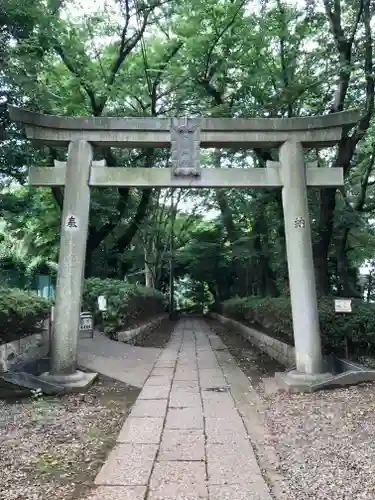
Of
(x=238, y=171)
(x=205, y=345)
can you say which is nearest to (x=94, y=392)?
(x=238, y=171)

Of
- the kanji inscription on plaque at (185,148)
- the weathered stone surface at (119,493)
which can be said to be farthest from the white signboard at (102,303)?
the weathered stone surface at (119,493)

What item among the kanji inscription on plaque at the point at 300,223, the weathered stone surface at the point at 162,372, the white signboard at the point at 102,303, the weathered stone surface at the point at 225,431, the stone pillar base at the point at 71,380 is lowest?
the weathered stone surface at the point at 225,431

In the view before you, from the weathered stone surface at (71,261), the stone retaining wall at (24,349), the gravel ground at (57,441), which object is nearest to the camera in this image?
the gravel ground at (57,441)

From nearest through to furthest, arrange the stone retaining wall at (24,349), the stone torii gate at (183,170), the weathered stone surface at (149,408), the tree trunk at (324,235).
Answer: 1. the weathered stone surface at (149,408)
2. the stone retaining wall at (24,349)
3. the stone torii gate at (183,170)
4. the tree trunk at (324,235)

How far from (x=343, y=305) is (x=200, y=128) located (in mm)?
3834

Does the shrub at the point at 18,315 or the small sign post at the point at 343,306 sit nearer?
the shrub at the point at 18,315

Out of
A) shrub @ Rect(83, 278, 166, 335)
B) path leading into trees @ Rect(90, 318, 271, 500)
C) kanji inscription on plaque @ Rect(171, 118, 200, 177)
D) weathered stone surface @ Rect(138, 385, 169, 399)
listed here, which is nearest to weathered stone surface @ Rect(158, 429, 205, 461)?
path leading into trees @ Rect(90, 318, 271, 500)

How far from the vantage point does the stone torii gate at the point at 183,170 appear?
6.99 meters

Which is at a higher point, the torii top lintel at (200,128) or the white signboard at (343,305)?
the torii top lintel at (200,128)

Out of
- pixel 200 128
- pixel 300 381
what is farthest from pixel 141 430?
pixel 200 128

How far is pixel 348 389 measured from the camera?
6.20 meters

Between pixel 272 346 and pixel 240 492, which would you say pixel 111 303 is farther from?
pixel 240 492

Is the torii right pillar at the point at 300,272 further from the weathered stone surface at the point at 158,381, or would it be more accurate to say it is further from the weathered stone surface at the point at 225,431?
the weathered stone surface at the point at 158,381

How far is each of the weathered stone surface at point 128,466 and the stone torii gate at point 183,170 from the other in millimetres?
3067
